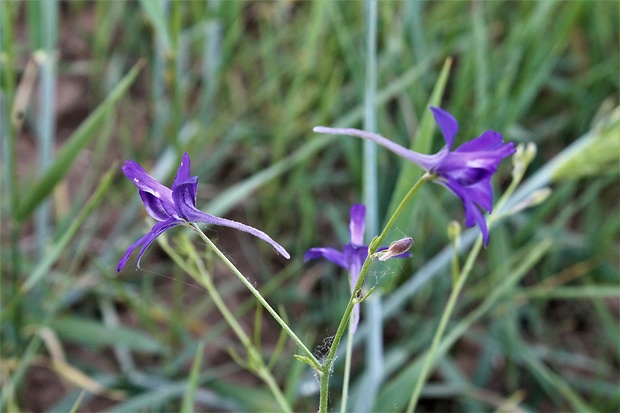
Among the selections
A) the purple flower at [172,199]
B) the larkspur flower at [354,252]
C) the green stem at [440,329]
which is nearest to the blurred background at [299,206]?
the green stem at [440,329]

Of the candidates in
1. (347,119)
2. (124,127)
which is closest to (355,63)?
(347,119)

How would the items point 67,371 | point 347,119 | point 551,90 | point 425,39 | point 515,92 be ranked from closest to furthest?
point 67,371
point 347,119
point 515,92
point 425,39
point 551,90

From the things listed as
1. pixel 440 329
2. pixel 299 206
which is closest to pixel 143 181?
pixel 440 329

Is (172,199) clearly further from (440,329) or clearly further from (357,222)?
(440,329)

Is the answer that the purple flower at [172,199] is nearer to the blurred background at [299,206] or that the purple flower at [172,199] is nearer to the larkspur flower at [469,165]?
the larkspur flower at [469,165]

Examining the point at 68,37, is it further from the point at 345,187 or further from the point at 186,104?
the point at 345,187

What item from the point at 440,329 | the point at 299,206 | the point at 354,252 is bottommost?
the point at 299,206

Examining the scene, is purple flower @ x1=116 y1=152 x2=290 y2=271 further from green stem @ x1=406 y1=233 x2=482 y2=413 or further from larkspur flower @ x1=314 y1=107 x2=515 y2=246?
green stem @ x1=406 y1=233 x2=482 y2=413

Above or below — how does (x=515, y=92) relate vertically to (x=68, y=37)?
below
